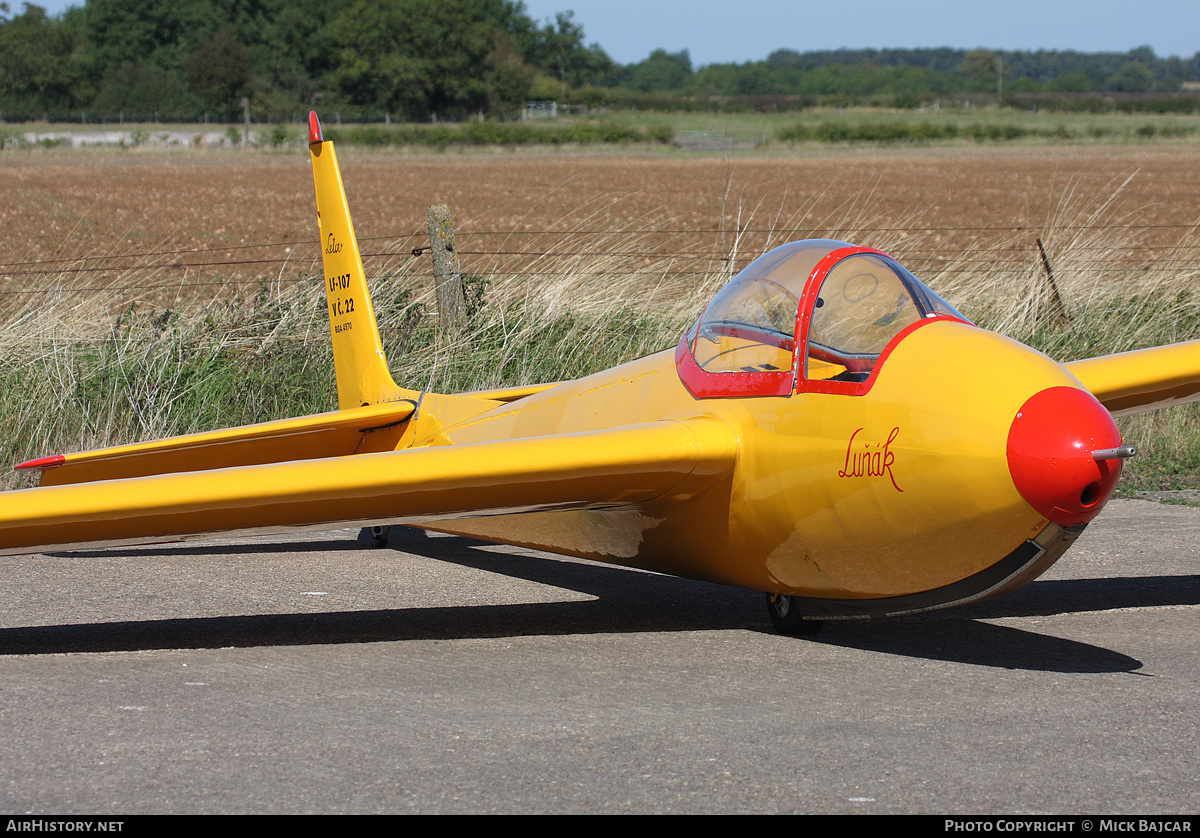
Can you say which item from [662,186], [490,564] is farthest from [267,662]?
[662,186]

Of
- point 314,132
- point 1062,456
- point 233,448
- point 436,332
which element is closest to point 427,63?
point 436,332

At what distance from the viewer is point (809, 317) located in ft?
16.2

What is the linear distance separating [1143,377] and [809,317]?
257 cm

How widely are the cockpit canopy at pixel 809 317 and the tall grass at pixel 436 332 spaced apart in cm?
514

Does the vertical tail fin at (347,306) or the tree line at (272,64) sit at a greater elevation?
the tree line at (272,64)

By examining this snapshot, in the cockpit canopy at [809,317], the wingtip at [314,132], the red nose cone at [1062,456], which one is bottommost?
the red nose cone at [1062,456]

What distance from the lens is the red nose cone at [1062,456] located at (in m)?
4.04

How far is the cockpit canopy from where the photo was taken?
480 cm

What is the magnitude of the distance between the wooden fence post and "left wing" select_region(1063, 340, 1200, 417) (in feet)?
18.8

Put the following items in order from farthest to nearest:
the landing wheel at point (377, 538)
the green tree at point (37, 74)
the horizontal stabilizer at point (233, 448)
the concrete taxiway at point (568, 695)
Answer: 1. the green tree at point (37, 74)
2. the landing wheel at point (377, 538)
3. the horizontal stabilizer at point (233, 448)
4. the concrete taxiway at point (568, 695)

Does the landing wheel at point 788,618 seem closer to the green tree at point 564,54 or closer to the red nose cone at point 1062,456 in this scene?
the red nose cone at point 1062,456

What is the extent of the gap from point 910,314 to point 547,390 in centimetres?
252

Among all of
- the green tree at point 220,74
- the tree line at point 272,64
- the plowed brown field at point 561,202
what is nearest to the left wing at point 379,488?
the plowed brown field at point 561,202

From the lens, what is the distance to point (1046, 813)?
3.37 meters
